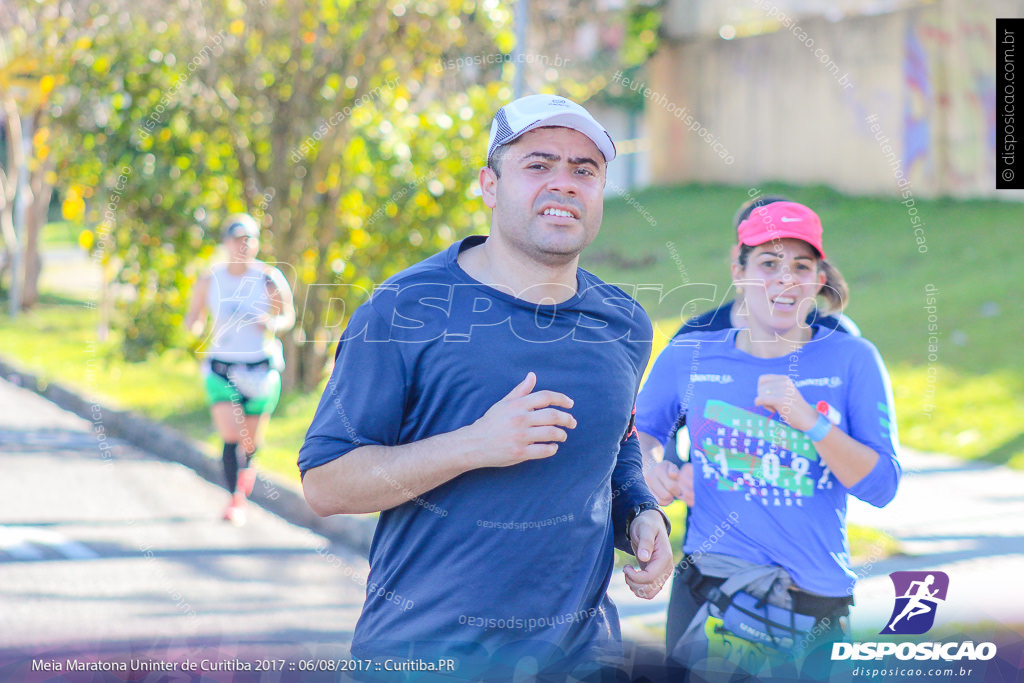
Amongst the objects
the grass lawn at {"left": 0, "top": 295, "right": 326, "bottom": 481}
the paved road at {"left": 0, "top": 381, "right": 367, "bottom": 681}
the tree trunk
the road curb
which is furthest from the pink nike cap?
the tree trunk

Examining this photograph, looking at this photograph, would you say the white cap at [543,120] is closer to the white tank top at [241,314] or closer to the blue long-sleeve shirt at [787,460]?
the blue long-sleeve shirt at [787,460]

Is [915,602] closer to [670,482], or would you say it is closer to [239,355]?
[670,482]

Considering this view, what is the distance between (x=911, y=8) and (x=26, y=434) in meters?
12.5

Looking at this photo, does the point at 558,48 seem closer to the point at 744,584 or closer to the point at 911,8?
the point at 911,8

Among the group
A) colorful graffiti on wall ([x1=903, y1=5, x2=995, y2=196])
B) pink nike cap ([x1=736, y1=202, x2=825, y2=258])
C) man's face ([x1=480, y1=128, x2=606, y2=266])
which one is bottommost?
man's face ([x1=480, y1=128, x2=606, y2=266])

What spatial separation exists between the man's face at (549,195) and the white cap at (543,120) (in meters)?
0.02

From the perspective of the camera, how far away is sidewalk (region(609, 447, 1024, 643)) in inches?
182

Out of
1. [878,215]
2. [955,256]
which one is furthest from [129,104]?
[878,215]

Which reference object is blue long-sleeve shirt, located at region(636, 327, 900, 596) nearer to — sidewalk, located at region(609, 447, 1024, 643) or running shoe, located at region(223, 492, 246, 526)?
sidewalk, located at region(609, 447, 1024, 643)

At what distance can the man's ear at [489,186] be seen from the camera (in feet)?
7.68

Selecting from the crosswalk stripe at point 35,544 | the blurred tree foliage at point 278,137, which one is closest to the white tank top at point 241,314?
the crosswalk stripe at point 35,544

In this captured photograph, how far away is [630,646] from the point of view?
243cm

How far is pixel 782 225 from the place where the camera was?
2.99m

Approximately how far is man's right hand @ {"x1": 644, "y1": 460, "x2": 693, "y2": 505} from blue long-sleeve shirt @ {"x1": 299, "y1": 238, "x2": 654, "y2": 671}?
86 centimetres
